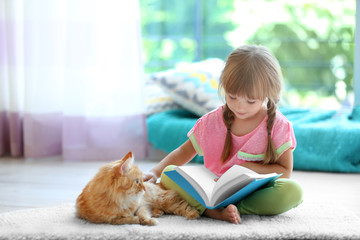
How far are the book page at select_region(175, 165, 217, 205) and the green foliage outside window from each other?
2046mm

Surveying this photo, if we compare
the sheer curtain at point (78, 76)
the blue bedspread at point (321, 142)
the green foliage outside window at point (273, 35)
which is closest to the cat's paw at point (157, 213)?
the blue bedspread at point (321, 142)

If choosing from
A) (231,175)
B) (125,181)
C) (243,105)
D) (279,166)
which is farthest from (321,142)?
(125,181)

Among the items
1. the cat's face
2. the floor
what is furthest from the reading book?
the floor

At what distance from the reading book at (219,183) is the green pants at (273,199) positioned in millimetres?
32

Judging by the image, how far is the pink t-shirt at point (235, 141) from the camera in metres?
1.47

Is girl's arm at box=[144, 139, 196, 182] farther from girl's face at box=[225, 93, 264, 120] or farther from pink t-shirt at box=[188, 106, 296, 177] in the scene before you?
girl's face at box=[225, 93, 264, 120]

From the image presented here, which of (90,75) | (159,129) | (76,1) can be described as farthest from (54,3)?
(159,129)

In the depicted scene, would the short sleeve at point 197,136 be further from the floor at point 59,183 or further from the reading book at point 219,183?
the floor at point 59,183

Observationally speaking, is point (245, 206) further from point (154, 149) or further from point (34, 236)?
point (154, 149)

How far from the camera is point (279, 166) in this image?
147 centimetres

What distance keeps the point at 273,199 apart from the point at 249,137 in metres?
0.21

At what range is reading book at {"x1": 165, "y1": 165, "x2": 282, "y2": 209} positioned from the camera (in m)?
1.28

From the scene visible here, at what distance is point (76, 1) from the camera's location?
260 cm

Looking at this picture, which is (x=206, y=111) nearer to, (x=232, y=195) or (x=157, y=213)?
(x=157, y=213)
